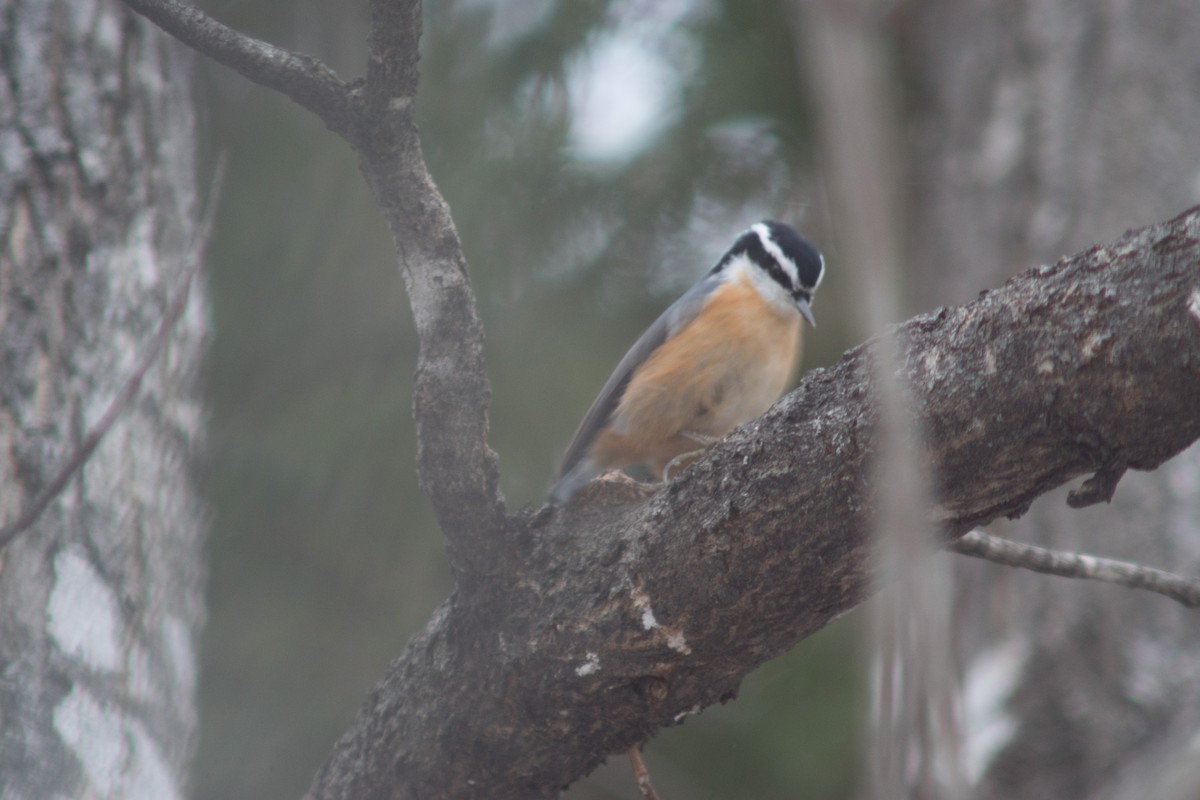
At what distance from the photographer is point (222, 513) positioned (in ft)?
7.57

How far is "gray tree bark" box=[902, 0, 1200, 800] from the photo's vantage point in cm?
315

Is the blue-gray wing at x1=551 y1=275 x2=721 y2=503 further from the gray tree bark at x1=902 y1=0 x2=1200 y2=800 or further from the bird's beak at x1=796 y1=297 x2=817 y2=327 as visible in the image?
the gray tree bark at x1=902 y1=0 x2=1200 y2=800

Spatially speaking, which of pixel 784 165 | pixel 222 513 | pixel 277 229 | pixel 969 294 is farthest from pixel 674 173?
pixel 222 513

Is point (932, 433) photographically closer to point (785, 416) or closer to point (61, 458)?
point (785, 416)

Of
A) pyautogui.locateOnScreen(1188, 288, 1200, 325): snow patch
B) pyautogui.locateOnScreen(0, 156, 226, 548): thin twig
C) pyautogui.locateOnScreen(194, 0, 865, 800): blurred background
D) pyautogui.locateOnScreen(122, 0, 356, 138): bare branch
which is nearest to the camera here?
pyautogui.locateOnScreen(1188, 288, 1200, 325): snow patch

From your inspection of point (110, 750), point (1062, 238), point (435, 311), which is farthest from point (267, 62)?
point (1062, 238)

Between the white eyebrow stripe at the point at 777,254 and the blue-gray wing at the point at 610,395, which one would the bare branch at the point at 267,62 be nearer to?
the blue-gray wing at the point at 610,395

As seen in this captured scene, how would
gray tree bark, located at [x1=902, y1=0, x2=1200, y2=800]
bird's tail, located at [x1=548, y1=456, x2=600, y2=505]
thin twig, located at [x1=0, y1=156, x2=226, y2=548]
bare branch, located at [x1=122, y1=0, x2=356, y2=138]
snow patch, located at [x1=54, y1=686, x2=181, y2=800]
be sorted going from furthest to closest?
1. gray tree bark, located at [x1=902, y1=0, x2=1200, y2=800]
2. bird's tail, located at [x1=548, y1=456, x2=600, y2=505]
3. snow patch, located at [x1=54, y1=686, x2=181, y2=800]
4. bare branch, located at [x1=122, y1=0, x2=356, y2=138]
5. thin twig, located at [x1=0, y1=156, x2=226, y2=548]

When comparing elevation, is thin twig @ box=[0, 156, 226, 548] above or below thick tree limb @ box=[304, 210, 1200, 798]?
above

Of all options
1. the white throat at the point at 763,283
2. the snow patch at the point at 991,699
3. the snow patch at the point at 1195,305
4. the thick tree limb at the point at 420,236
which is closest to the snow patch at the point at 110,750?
the thick tree limb at the point at 420,236

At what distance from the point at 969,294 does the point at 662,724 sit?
2.72 m

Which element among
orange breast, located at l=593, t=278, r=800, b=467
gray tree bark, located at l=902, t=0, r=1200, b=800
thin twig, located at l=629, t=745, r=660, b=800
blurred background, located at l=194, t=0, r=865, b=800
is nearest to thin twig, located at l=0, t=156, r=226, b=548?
blurred background, located at l=194, t=0, r=865, b=800

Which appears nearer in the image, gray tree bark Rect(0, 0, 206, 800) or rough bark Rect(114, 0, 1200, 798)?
rough bark Rect(114, 0, 1200, 798)

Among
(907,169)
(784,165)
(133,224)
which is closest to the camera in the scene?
(133,224)
